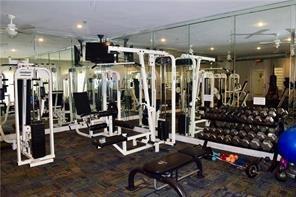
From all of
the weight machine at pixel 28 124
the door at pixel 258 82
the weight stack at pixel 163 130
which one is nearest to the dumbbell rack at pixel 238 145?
the weight stack at pixel 163 130

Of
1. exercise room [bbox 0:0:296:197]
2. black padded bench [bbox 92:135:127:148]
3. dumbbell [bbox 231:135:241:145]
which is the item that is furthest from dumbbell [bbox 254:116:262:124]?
black padded bench [bbox 92:135:127:148]

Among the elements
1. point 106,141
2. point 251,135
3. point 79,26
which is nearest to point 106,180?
point 106,141

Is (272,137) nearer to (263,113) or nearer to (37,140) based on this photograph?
(263,113)

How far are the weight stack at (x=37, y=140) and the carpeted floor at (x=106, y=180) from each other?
0.75ft

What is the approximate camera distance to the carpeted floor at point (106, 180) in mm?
2613

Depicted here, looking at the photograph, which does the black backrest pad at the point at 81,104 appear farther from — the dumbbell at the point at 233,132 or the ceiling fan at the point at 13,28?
the dumbbell at the point at 233,132

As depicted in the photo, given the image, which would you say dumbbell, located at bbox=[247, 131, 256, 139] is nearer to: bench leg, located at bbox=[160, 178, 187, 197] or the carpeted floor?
the carpeted floor

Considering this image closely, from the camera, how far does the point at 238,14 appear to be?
397 centimetres

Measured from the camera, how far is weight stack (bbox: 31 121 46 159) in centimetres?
346

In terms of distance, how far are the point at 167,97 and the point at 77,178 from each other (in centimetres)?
271

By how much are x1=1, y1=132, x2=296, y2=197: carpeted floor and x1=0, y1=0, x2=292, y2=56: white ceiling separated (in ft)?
7.92

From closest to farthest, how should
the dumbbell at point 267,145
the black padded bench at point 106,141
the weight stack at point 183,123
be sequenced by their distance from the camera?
the dumbbell at point 267,145 → the black padded bench at point 106,141 → the weight stack at point 183,123

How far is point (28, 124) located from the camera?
3.69 meters

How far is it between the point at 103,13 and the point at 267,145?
327cm
